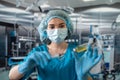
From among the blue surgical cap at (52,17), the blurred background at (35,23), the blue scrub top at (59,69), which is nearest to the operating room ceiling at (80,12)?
the blurred background at (35,23)

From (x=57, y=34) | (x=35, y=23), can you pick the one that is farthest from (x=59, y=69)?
(x=35, y=23)

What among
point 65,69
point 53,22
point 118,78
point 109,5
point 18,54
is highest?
point 109,5

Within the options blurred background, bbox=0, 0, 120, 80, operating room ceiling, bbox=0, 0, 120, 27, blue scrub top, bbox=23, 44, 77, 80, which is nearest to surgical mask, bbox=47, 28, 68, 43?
blue scrub top, bbox=23, 44, 77, 80

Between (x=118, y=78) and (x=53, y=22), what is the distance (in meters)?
4.33

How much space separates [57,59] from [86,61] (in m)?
0.16

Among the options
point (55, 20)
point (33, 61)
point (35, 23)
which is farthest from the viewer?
point (35, 23)

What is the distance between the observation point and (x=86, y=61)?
3.48ft

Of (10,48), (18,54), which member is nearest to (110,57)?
(18,54)

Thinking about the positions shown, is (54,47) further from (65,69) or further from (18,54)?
(18,54)

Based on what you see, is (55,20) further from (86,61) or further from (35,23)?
(35,23)

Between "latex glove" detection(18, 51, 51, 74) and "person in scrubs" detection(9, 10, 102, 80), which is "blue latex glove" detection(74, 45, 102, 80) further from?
"latex glove" detection(18, 51, 51, 74)

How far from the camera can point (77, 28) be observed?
6.23m

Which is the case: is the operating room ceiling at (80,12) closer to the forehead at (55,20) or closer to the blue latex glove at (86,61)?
the forehead at (55,20)

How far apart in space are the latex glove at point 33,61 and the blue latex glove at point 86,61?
17cm
